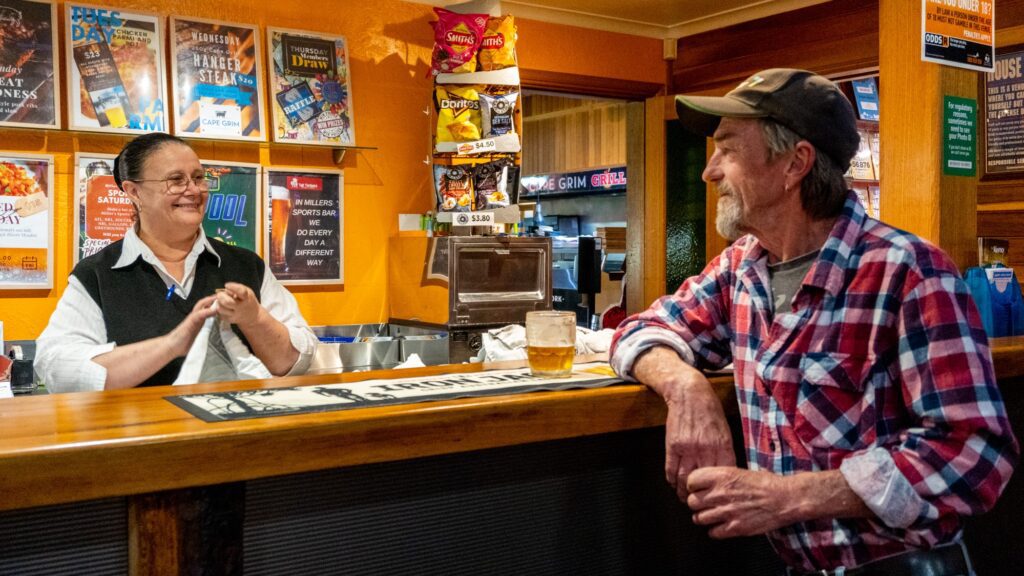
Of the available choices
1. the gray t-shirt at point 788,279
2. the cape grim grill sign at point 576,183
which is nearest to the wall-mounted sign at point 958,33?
the gray t-shirt at point 788,279

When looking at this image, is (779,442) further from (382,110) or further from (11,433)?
(382,110)

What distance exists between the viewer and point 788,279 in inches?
66.7

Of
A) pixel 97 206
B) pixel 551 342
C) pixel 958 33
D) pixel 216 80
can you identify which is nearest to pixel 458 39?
pixel 216 80

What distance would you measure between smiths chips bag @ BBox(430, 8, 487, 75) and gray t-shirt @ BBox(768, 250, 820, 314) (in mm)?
3268

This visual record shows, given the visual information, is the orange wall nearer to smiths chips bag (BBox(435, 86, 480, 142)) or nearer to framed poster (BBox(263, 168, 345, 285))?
framed poster (BBox(263, 168, 345, 285))

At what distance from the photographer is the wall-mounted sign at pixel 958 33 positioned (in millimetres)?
2654

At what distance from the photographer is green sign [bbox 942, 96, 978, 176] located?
269cm

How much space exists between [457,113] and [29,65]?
193 centimetres

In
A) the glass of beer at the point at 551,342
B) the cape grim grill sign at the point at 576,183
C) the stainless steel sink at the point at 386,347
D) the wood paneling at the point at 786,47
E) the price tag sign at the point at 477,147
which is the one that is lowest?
the stainless steel sink at the point at 386,347

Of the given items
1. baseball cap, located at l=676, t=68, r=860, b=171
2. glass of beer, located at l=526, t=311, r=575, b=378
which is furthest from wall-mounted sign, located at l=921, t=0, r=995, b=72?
glass of beer, located at l=526, t=311, r=575, b=378

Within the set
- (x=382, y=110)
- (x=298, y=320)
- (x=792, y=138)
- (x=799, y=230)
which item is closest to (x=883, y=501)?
(x=799, y=230)

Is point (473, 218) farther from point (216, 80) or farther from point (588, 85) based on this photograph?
point (588, 85)

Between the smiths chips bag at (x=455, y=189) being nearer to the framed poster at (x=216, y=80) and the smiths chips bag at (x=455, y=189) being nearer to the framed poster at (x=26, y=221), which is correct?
the framed poster at (x=216, y=80)

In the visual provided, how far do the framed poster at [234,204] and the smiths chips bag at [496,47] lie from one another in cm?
128
